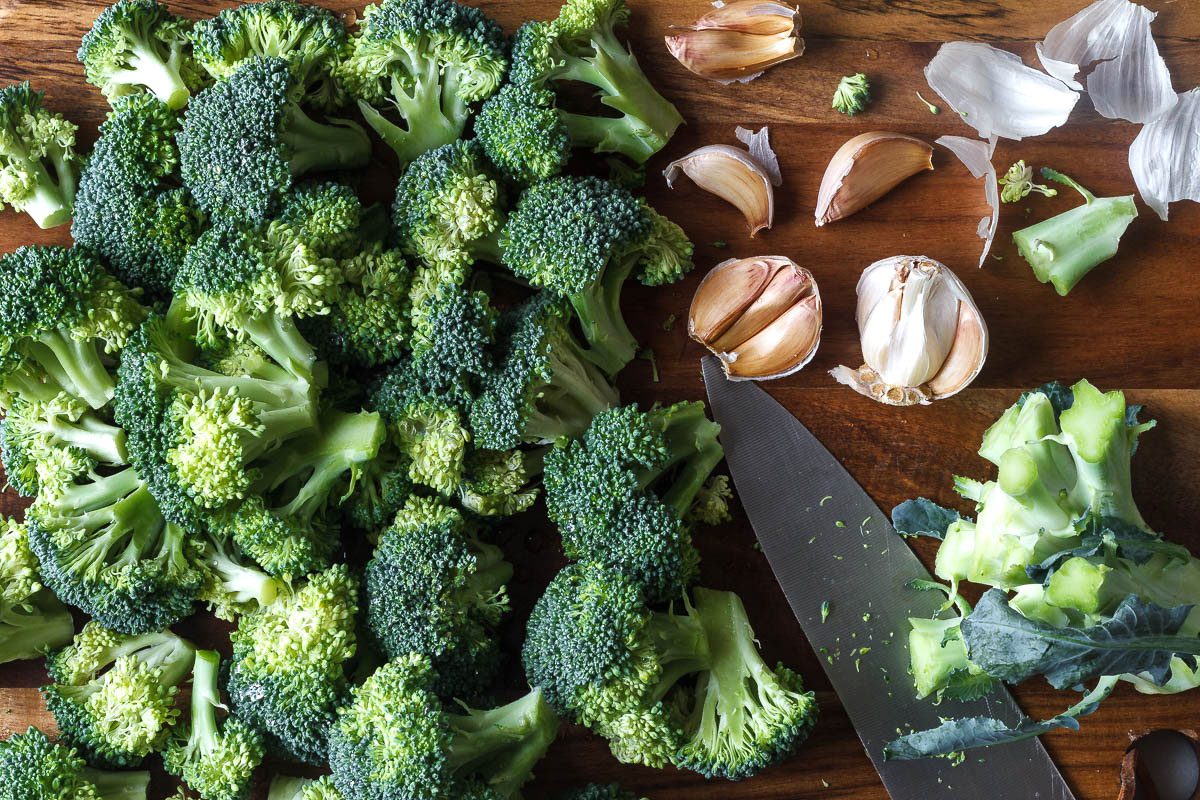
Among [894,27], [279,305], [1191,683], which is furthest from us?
[894,27]

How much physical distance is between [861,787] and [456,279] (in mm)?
1341

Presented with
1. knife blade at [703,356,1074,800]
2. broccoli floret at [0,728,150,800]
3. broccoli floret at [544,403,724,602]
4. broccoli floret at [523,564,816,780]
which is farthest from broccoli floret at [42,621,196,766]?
knife blade at [703,356,1074,800]

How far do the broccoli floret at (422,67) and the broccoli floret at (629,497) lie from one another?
687 mm

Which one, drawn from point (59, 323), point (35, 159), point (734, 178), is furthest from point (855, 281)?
point (35, 159)

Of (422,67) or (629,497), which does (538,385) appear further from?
(422,67)

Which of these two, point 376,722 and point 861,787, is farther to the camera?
point 861,787

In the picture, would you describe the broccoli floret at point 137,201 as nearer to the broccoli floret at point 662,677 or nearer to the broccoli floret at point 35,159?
the broccoli floret at point 35,159

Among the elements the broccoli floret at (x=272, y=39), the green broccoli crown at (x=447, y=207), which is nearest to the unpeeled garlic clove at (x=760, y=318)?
the green broccoli crown at (x=447, y=207)

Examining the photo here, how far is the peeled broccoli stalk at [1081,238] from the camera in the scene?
2.10 meters

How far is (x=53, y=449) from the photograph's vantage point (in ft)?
6.56

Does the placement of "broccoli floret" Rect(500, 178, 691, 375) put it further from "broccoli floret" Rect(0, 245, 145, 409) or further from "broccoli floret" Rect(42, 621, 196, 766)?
"broccoli floret" Rect(42, 621, 196, 766)

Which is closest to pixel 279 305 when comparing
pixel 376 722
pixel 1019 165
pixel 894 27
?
pixel 376 722

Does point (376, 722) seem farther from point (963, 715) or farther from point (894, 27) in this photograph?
point (894, 27)

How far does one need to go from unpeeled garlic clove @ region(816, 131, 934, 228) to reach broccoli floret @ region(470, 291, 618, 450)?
595 millimetres
